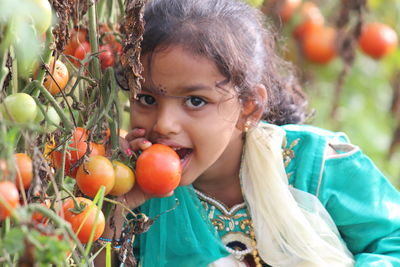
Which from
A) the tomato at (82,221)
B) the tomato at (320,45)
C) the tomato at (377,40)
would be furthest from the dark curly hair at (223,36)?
the tomato at (377,40)

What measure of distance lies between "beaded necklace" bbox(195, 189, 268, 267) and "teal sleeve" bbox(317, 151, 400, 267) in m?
0.19

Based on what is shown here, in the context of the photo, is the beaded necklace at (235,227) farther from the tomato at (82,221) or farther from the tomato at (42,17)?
the tomato at (42,17)

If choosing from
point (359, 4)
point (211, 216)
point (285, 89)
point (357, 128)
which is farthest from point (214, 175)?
point (357, 128)

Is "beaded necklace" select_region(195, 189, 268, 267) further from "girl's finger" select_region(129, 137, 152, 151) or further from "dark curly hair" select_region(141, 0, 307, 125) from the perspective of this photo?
"girl's finger" select_region(129, 137, 152, 151)

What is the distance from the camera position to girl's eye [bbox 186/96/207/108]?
137 centimetres

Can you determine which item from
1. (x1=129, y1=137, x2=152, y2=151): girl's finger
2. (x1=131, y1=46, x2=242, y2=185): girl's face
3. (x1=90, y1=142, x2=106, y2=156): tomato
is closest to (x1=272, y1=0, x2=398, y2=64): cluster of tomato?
(x1=131, y1=46, x2=242, y2=185): girl's face

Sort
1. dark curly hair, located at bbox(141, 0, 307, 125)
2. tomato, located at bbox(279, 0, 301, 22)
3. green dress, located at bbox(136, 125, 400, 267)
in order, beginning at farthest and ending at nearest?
tomato, located at bbox(279, 0, 301, 22)
green dress, located at bbox(136, 125, 400, 267)
dark curly hair, located at bbox(141, 0, 307, 125)

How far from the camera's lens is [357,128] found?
2816mm

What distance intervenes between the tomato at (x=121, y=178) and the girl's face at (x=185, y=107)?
0.17 metres

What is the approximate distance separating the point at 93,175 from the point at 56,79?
0.17 m

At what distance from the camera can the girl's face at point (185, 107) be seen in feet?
4.40

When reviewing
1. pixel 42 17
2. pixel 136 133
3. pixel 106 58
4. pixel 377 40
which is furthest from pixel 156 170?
pixel 377 40

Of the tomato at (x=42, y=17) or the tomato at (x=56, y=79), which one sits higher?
the tomato at (x=42, y=17)

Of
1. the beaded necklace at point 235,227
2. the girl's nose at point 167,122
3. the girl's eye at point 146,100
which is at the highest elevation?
the girl's eye at point 146,100
